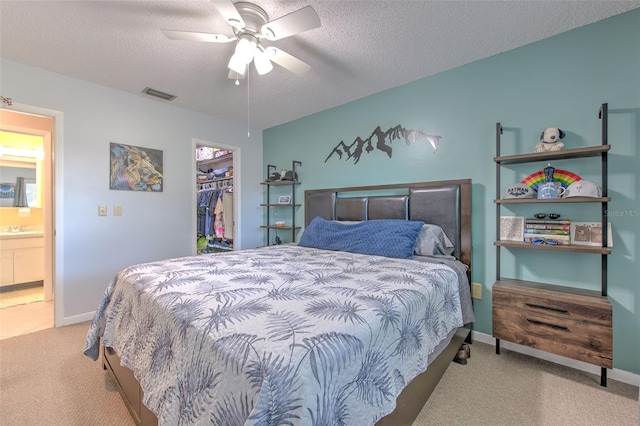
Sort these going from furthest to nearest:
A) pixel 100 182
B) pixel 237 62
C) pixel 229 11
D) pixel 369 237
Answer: pixel 100 182 < pixel 369 237 < pixel 237 62 < pixel 229 11

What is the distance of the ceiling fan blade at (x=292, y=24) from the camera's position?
147cm

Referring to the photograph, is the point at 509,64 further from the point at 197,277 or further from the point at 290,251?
the point at 197,277

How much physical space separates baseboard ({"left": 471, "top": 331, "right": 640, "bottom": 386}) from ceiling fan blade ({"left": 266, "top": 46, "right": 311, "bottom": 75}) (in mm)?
2639

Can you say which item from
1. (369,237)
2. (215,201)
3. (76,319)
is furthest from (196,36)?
(215,201)

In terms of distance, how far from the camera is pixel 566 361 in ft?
6.55

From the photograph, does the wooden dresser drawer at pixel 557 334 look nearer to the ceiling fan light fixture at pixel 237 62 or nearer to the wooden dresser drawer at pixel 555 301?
the wooden dresser drawer at pixel 555 301

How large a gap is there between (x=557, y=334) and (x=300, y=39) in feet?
9.08

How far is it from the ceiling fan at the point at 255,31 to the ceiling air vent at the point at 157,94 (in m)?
1.63

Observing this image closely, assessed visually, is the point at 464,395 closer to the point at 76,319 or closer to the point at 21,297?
the point at 76,319

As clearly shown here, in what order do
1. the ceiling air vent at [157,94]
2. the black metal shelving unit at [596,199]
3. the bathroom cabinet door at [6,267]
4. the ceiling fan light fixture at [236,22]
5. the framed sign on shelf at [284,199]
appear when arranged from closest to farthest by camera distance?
the ceiling fan light fixture at [236,22] → the black metal shelving unit at [596,199] → the ceiling air vent at [157,94] → the bathroom cabinet door at [6,267] → the framed sign on shelf at [284,199]

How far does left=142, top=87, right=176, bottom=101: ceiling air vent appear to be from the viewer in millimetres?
2993

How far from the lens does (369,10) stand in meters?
1.80

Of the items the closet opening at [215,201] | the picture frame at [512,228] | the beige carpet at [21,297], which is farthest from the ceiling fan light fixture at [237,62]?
the beige carpet at [21,297]

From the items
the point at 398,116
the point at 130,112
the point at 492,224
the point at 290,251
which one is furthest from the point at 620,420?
the point at 130,112
